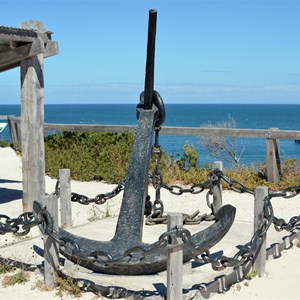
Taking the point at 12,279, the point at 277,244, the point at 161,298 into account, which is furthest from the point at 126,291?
the point at 277,244

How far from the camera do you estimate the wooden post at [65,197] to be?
7949mm

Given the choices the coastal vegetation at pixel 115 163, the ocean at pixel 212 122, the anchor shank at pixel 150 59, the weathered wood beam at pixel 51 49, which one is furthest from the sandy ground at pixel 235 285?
the ocean at pixel 212 122

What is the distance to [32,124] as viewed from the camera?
8969 millimetres

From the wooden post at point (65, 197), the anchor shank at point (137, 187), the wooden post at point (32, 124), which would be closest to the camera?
the anchor shank at point (137, 187)

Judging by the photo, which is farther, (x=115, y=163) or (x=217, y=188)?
(x=115, y=163)

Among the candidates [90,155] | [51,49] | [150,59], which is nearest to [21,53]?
[51,49]

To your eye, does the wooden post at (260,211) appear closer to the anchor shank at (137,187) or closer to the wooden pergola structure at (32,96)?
the anchor shank at (137,187)

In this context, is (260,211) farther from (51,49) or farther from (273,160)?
(273,160)

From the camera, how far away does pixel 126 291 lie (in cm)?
547

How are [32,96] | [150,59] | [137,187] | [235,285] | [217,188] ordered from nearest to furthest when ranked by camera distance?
[235,285] → [137,187] → [150,59] → [217,188] → [32,96]

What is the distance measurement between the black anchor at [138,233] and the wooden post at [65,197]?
5.85 feet

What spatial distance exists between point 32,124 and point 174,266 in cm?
460

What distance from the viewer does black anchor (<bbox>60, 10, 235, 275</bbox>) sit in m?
5.36

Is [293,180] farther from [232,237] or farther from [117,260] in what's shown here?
[117,260]
